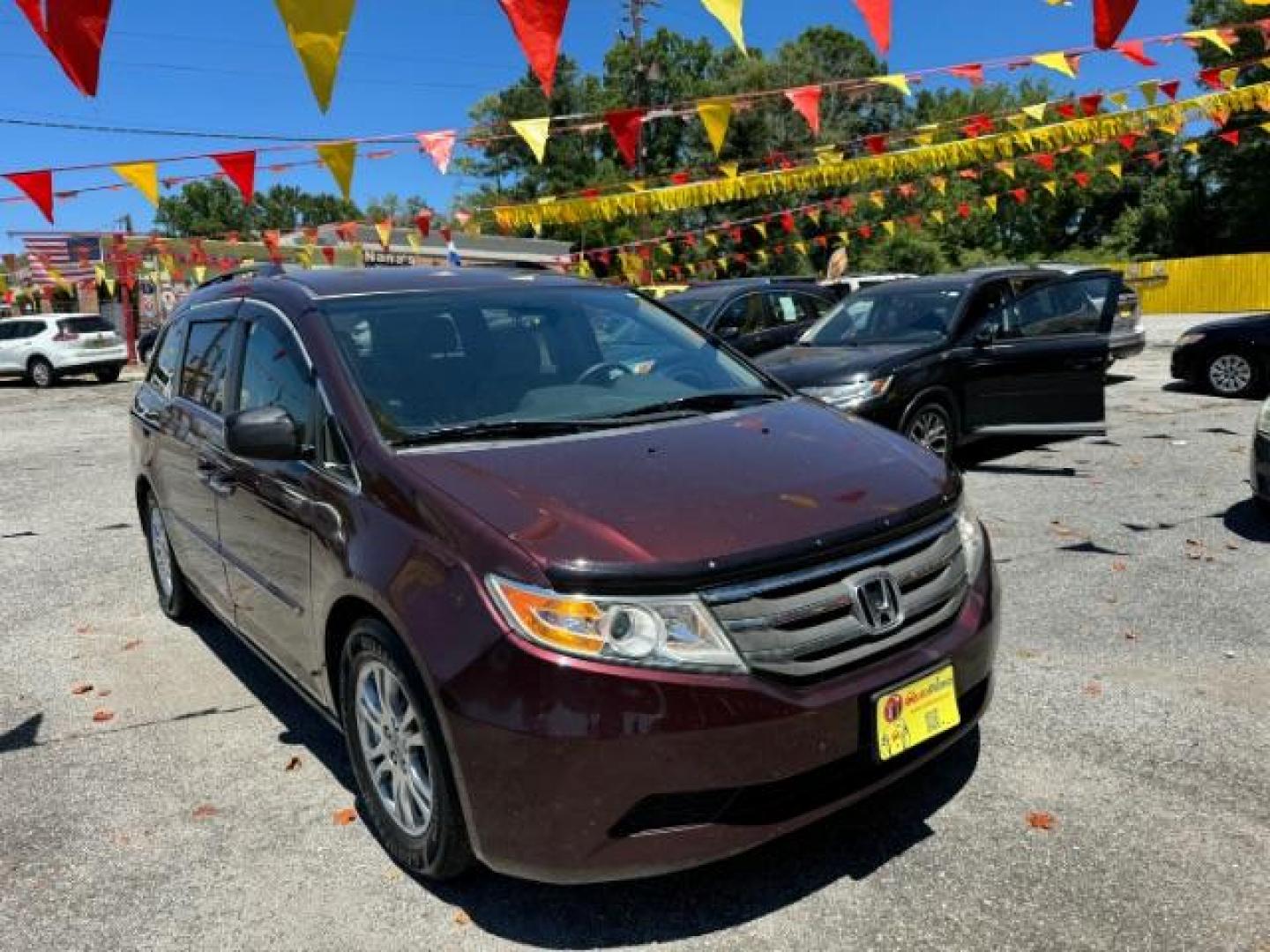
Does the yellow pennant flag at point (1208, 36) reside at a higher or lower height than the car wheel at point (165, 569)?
higher

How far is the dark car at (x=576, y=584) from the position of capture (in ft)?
7.43

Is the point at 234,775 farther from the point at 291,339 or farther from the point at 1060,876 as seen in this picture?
the point at 1060,876

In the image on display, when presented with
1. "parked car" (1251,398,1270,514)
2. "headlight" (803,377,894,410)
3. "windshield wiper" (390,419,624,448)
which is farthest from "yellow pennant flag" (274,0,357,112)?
"parked car" (1251,398,1270,514)

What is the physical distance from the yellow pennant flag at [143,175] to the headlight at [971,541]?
7.71 metres

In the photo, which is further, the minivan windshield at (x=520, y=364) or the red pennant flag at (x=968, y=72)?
the red pennant flag at (x=968, y=72)

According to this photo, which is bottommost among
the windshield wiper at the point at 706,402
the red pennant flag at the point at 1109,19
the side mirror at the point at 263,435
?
the windshield wiper at the point at 706,402

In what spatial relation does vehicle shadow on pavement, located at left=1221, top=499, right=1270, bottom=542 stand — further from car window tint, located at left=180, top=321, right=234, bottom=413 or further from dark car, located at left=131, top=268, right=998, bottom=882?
car window tint, located at left=180, top=321, right=234, bottom=413

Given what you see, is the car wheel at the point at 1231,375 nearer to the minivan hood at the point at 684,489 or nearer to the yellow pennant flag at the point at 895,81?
the yellow pennant flag at the point at 895,81

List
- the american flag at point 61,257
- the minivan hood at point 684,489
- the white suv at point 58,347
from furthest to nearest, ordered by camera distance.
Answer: the american flag at point 61,257 < the white suv at point 58,347 < the minivan hood at point 684,489

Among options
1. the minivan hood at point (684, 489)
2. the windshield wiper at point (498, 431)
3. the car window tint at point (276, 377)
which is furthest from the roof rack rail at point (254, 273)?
the minivan hood at point (684, 489)

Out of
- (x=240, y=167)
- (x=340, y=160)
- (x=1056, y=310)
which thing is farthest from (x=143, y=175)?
(x=1056, y=310)

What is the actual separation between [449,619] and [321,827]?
3.96ft

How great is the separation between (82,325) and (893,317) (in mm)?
20273

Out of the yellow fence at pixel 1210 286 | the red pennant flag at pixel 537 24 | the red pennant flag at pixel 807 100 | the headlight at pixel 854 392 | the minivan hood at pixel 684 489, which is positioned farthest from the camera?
the yellow fence at pixel 1210 286
